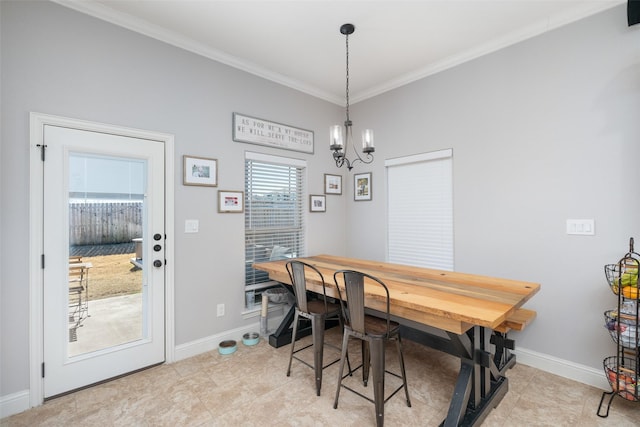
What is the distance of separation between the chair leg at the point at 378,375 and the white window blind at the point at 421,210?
1709 millimetres

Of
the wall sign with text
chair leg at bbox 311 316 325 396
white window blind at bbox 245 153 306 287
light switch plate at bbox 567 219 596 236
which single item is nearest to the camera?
chair leg at bbox 311 316 325 396

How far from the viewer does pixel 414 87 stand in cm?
348

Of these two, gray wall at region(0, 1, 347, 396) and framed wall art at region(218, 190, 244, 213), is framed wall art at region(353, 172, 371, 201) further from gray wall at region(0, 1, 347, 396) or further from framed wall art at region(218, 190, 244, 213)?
framed wall art at region(218, 190, 244, 213)

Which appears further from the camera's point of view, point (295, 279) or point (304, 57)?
point (304, 57)

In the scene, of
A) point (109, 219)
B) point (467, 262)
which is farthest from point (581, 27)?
point (109, 219)

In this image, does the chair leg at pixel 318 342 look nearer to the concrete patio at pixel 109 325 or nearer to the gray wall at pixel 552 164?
the concrete patio at pixel 109 325

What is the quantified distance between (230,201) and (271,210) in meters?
0.58

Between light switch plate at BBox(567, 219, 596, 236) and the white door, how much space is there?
3.48 meters

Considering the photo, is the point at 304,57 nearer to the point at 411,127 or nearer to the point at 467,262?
the point at 411,127

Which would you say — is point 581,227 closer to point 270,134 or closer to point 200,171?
point 270,134

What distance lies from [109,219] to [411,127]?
318 centimetres

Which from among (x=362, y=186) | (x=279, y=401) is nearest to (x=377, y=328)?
(x=279, y=401)

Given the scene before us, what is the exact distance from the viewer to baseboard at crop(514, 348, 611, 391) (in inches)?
91.1

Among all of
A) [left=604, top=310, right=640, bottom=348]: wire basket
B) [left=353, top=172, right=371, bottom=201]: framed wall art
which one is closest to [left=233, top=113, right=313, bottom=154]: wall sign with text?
[left=353, top=172, right=371, bottom=201]: framed wall art
